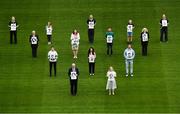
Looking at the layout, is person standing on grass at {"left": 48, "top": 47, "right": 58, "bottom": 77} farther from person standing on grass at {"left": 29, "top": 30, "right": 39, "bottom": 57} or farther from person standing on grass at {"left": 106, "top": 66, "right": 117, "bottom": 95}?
person standing on grass at {"left": 106, "top": 66, "right": 117, "bottom": 95}

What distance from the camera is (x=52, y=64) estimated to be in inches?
1828

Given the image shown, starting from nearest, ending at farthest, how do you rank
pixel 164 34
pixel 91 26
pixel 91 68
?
1. pixel 91 68
2. pixel 91 26
3. pixel 164 34

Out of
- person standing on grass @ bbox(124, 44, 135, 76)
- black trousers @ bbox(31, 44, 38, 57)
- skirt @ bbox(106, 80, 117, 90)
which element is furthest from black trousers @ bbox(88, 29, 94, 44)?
skirt @ bbox(106, 80, 117, 90)

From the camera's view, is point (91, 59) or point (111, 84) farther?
point (91, 59)

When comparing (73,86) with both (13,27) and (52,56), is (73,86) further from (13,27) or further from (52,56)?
(13,27)

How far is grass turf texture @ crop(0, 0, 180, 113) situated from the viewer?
142 ft

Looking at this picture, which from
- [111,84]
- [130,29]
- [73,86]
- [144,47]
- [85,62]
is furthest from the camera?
[130,29]

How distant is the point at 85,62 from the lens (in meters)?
48.2

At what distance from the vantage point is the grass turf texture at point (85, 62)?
4316 cm

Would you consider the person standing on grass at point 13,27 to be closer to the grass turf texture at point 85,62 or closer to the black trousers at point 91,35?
the grass turf texture at point 85,62

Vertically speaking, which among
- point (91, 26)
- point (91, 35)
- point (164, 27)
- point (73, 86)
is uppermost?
point (91, 26)

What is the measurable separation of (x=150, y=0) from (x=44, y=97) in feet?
57.3

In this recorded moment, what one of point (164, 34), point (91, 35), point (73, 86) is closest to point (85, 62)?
point (91, 35)

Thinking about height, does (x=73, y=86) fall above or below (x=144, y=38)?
below
